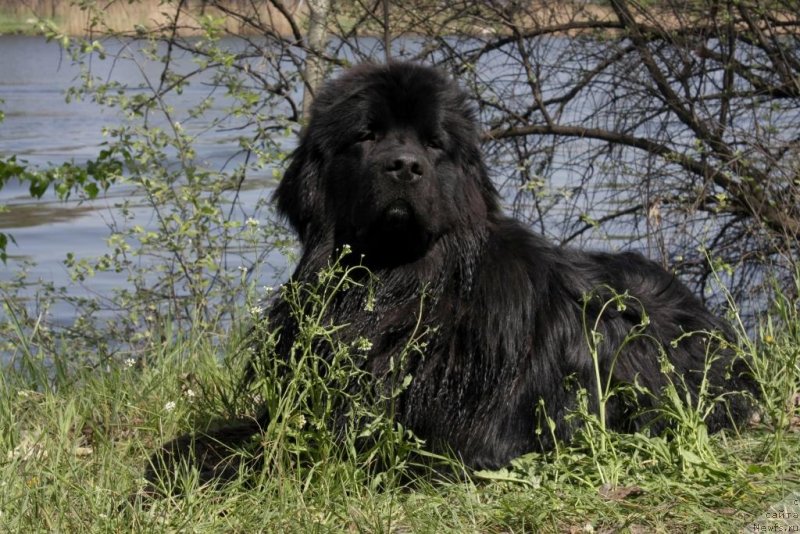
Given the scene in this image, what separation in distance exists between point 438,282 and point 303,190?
69 cm

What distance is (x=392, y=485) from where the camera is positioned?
4043 mm

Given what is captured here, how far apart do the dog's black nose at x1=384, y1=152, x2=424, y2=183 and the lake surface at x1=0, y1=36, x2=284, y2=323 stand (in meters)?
3.29

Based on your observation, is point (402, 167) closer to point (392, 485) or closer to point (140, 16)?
point (392, 485)

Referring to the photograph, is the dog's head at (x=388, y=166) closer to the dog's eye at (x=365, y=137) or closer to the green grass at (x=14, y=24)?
the dog's eye at (x=365, y=137)

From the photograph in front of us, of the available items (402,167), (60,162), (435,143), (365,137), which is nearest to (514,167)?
(435,143)

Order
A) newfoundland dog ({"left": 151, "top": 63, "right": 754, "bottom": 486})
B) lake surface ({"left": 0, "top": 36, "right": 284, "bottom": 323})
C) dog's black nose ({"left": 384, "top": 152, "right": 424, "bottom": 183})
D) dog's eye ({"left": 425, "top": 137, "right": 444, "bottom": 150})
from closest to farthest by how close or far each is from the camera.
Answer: dog's black nose ({"left": 384, "top": 152, "right": 424, "bottom": 183}) → newfoundland dog ({"left": 151, "top": 63, "right": 754, "bottom": 486}) → dog's eye ({"left": 425, "top": 137, "right": 444, "bottom": 150}) → lake surface ({"left": 0, "top": 36, "right": 284, "bottom": 323})

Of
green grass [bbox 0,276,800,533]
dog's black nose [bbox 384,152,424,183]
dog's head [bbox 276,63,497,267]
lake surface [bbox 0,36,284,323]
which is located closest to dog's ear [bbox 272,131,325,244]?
dog's head [bbox 276,63,497,267]

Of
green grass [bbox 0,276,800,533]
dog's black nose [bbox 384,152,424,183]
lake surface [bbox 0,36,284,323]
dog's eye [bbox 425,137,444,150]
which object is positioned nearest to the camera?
green grass [bbox 0,276,800,533]

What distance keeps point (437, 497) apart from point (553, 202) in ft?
13.9

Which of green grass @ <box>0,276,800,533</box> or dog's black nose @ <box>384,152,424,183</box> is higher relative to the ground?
dog's black nose @ <box>384,152,424,183</box>

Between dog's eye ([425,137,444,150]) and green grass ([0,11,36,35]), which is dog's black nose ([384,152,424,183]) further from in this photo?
green grass ([0,11,36,35])

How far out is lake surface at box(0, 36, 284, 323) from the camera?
12070mm

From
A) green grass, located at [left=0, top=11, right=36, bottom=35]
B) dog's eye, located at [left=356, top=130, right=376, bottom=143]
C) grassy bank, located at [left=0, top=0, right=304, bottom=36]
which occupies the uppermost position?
grassy bank, located at [left=0, top=0, right=304, bottom=36]

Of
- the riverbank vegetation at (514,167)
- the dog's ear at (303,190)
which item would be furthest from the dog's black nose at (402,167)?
the riverbank vegetation at (514,167)
